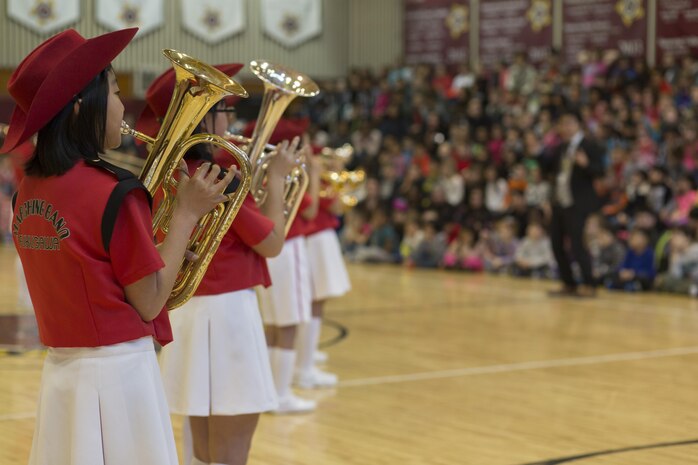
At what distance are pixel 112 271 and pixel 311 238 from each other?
4404 mm

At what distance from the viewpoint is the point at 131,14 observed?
20344 millimetres

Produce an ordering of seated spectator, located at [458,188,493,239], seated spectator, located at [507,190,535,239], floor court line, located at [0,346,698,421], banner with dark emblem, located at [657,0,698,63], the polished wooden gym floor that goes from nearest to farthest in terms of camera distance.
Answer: the polished wooden gym floor, floor court line, located at [0,346,698,421], seated spectator, located at [507,190,535,239], seated spectator, located at [458,188,493,239], banner with dark emblem, located at [657,0,698,63]

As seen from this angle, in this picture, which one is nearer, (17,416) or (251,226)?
(251,226)

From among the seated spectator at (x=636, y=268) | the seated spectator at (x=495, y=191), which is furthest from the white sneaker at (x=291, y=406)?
the seated spectator at (x=495, y=191)

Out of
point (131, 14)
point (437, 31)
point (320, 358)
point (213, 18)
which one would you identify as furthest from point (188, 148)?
point (213, 18)

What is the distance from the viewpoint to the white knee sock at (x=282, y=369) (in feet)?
20.0

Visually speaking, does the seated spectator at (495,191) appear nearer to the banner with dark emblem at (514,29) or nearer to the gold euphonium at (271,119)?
the banner with dark emblem at (514,29)

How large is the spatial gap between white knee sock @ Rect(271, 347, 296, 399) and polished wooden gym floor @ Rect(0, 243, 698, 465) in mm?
160

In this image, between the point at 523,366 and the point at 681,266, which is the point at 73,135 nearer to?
the point at 523,366

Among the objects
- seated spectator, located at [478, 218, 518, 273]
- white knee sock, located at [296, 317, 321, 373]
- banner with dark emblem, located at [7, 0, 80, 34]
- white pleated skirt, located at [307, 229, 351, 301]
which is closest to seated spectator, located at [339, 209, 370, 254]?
seated spectator, located at [478, 218, 518, 273]

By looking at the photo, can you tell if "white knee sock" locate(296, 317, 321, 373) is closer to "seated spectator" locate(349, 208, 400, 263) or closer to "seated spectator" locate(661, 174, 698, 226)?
"seated spectator" locate(661, 174, 698, 226)

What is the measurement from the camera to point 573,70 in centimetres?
1664

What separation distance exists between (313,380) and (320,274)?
2.29 ft

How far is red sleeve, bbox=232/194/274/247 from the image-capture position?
4.04 metres
